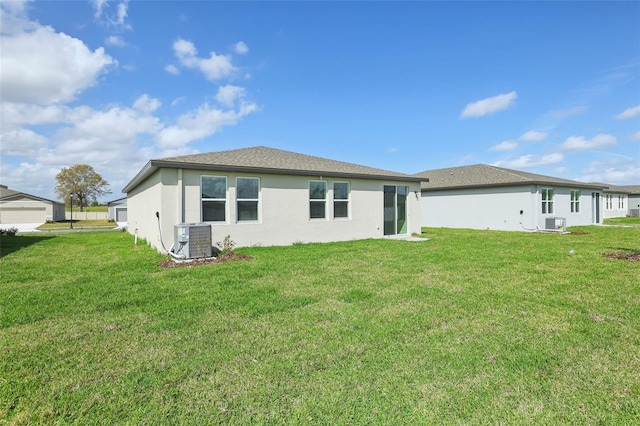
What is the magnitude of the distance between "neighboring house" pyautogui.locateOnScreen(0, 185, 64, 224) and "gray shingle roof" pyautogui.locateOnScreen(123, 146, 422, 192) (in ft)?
104

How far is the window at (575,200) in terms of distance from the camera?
70.7ft

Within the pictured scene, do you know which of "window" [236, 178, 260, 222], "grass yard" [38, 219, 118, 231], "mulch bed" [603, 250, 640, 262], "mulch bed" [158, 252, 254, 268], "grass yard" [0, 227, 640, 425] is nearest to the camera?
"grass yard" [0, 227, 640, 425]

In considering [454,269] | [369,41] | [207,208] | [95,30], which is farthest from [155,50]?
[454,269]

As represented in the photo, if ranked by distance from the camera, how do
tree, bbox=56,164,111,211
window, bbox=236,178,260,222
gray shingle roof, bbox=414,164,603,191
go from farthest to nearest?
tree, bbox=56,164,111,211
gray shingle roof, bbox=414,164,603,191
window, bbox=236,178,260,222

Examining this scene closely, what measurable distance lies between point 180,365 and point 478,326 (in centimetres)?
339

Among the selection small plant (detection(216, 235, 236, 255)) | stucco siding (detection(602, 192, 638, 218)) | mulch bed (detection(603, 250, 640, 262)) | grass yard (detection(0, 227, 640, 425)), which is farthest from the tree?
stucco siding (detection(602, 192, 638, 218))

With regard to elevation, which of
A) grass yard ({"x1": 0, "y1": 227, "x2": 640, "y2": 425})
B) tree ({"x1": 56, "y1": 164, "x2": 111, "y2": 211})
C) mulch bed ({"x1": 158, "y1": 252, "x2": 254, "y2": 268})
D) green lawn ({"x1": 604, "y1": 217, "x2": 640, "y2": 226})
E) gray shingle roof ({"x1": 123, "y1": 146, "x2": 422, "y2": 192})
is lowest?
grass yard ({"x1": 0, "y1": 227, "x2": 640, "y2": 425})

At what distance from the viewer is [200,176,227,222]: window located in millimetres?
9789

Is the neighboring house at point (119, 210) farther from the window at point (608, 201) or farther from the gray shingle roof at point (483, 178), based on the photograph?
the window at point (608, 201)

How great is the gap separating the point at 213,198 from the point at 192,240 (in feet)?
6.42

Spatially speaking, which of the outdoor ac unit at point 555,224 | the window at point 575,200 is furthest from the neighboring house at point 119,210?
the window at point 575,200

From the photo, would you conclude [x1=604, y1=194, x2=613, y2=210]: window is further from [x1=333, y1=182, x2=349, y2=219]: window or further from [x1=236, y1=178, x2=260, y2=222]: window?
[x1=236, y1=178, x2=260, y2=222]: window

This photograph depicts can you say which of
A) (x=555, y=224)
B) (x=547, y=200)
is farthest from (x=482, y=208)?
(x=555, y=224)

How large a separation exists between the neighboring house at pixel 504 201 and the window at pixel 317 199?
12.7 meters
